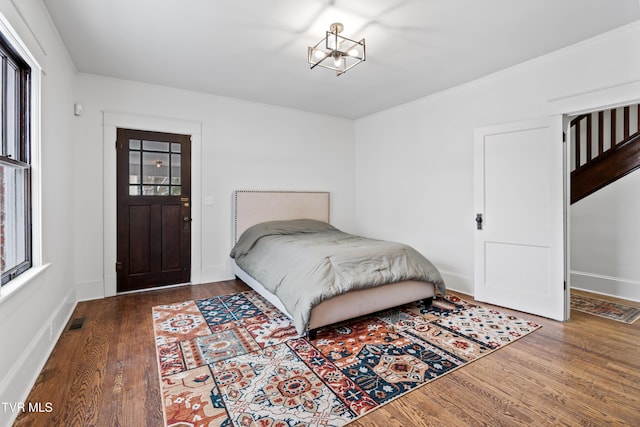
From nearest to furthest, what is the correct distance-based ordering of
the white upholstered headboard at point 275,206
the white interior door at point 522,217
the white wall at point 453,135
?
the white wall at point 453,135, the white interior door at point 522,217, the white upholstered headboard at point 275,206

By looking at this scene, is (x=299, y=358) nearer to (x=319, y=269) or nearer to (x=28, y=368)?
(x=319, y=269)

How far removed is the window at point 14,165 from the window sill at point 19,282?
0.04 metres

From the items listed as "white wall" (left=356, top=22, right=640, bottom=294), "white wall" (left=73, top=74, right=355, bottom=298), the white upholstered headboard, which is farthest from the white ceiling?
the white upholstered headboard

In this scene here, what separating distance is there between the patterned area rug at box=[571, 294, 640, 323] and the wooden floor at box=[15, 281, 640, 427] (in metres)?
0.28

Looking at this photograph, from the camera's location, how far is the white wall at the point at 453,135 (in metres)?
2.71

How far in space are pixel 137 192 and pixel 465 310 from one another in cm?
405

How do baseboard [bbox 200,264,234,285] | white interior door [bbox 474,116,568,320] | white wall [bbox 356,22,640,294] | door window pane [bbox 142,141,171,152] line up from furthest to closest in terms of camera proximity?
baseboard [bbox 200,264,234,285], door window pane [bbox 142,141,171,152], white interior door [bbox 474,116,568,320], white wall [bbox 356,22,640,294]

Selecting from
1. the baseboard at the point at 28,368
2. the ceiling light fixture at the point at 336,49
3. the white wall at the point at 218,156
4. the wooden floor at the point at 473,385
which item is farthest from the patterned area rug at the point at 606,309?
the baseboard at the point at 28,368

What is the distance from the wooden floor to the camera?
5.34ft

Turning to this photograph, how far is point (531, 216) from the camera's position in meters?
3.12

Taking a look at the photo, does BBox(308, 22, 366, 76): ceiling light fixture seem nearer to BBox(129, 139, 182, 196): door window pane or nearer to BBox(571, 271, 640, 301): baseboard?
BBox(129, 139, 182, 196): door window pane

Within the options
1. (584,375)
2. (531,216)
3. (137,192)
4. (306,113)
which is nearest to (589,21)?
(531,216)

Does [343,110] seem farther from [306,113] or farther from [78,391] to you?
[78,391]

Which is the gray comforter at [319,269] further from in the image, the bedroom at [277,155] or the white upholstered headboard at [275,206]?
the bedroom at [277,155]
